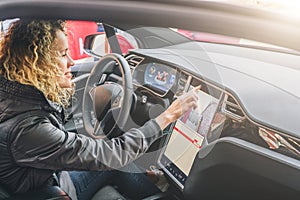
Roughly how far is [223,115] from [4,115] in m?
0.76

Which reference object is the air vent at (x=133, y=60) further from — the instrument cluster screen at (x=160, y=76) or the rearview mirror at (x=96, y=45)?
the rearview mirror at (x=96, y=45)

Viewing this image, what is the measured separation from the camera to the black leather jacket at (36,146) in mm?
1148

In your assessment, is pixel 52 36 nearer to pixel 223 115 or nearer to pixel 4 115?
pixel 4 115

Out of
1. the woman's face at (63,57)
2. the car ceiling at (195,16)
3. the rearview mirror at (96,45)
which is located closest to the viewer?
the car ceiling at (195,16)

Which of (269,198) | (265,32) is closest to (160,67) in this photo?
(269,198)

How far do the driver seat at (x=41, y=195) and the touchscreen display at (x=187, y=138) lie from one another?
1.73 ft

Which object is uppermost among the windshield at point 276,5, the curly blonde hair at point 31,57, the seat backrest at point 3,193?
the windshield at point 276,5

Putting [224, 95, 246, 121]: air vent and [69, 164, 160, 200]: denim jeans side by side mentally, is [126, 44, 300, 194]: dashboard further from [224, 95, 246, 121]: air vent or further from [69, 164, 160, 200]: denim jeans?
[69, 164, 160, 200]: denim jeans

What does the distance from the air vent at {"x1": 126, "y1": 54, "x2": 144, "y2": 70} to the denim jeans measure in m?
0.47

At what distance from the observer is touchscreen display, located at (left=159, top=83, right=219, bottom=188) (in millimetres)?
1525

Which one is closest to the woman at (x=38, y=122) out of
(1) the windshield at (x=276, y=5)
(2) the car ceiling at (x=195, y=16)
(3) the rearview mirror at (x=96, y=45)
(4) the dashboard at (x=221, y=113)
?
(4) the dashboard at (x=221, y=113)

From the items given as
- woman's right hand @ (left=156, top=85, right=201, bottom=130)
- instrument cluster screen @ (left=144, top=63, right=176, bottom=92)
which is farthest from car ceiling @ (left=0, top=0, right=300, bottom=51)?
instrument cluster screen @ (left=144, top=63, right=176, bottom=92)

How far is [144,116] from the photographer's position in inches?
71.0

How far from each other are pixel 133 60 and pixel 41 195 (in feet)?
2.88
